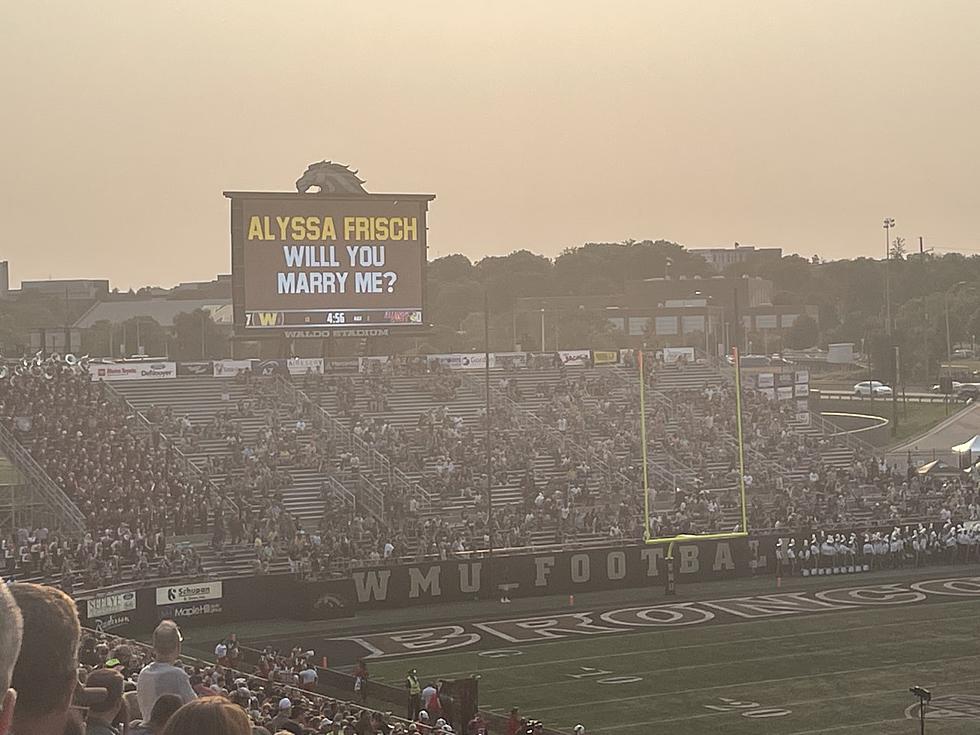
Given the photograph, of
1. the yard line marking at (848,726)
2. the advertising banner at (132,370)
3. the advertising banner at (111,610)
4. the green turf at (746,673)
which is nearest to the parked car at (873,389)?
the advertising banner at (132,370)

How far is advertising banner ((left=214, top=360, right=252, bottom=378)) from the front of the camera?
42969mm

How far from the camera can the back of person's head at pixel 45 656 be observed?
3.54 meters

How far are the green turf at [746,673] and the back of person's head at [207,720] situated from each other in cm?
1666

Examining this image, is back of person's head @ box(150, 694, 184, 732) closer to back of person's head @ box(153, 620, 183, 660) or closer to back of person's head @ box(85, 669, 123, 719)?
back of person's head @ box(85, 669, 123, 719)

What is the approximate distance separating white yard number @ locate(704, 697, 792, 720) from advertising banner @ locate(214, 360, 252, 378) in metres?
23.8

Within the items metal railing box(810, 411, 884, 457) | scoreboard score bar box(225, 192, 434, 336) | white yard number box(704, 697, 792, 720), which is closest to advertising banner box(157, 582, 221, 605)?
scoreboard score bar box(225, 192, 434, 336)

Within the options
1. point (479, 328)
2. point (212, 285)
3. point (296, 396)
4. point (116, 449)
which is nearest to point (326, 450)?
point (296, 396)

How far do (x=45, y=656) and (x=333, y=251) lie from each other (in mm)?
35732

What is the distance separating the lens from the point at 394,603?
3095 centimetres

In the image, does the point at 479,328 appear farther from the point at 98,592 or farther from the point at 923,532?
the point at 98,592

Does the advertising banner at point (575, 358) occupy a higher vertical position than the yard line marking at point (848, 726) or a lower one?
higher

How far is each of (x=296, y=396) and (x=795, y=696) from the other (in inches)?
858

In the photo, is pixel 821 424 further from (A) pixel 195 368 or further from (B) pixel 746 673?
(B) pixel 746 673

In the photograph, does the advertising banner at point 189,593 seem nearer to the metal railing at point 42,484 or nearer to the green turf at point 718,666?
the green turf at point 718,666
